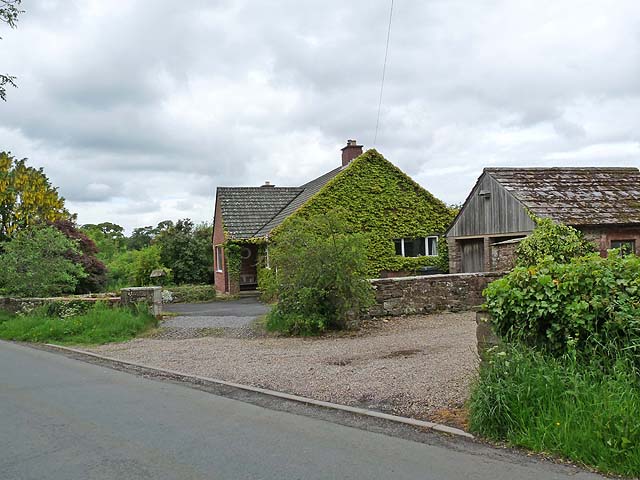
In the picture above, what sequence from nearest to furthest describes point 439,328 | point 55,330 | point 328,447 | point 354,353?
1. point 328,447
2. point 354,353
3. point 439,328
4. point 55,330

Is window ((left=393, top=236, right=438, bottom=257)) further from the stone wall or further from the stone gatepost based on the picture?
the stone wall

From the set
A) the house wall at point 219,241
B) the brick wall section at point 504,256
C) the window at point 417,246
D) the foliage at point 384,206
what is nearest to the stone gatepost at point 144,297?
the brick wall section at point 504,256

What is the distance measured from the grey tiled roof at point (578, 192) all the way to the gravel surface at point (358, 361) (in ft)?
23.6

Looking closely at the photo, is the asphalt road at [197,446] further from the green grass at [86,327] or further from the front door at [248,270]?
the front door at [248,270]

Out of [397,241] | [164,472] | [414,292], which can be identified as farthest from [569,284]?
[397,241]

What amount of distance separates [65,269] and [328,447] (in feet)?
56.6

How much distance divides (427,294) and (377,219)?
1282 cm

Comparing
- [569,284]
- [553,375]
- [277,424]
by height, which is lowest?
[277,424]

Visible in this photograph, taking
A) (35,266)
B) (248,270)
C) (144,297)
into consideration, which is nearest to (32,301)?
(35,266)

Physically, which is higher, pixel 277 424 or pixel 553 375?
pixel 553 375

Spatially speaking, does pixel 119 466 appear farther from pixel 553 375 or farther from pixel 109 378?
pixel 109 378

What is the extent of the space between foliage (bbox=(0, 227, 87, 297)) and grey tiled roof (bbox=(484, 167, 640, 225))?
16157 millimetres

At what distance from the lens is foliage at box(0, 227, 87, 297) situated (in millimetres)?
20016

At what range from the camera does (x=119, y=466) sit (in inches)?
215
